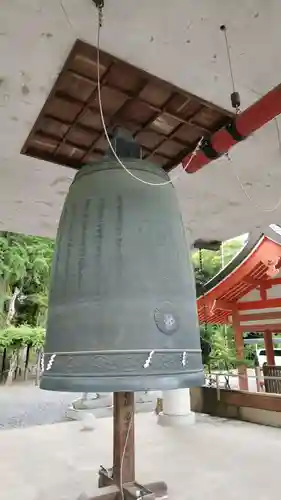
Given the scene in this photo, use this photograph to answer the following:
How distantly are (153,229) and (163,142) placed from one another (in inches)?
40.8

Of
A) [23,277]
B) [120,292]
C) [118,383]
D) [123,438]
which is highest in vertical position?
[23,277]

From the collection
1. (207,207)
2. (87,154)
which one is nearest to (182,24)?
(87,154)

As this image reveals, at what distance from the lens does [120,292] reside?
4.05 ft

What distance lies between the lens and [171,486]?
2676mm

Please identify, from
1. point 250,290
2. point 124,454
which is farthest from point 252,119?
point 250,290

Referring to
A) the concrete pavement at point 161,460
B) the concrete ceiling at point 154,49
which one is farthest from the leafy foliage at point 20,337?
the concrete ceiling at point 154,49

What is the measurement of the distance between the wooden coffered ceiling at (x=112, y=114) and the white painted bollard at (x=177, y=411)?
3.47m

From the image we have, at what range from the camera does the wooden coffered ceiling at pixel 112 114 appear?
5.65 ft

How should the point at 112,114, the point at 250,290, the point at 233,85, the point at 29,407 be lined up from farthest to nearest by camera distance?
the point at 29,407 → the point at 250,290 → the point at 112,114 → the point at 233,85

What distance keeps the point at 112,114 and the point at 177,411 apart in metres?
4.00

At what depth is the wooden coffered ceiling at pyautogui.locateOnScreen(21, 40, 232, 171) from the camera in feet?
5.65

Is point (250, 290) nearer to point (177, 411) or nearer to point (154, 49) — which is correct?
point (177, 411)

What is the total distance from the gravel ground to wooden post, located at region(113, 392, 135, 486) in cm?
462

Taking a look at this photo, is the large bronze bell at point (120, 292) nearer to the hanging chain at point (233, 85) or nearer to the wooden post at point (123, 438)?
the hanging chain at point (233, 85)
